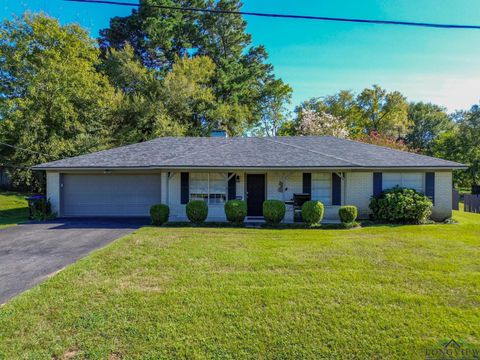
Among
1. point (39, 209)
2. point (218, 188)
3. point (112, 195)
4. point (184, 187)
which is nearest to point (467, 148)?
point (218, 188)

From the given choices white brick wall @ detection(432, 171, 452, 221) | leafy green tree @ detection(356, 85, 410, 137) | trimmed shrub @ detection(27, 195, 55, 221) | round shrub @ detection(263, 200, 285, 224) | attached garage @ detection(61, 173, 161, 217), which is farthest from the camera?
leafy green tree @ detection(356, 85, 410, 137)

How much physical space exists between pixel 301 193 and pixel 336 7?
6.92 metres

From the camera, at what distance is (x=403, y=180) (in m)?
12.0

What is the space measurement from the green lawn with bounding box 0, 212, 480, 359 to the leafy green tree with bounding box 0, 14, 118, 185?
16567 mm

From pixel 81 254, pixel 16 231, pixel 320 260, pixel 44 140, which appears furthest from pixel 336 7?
pixel 44 140

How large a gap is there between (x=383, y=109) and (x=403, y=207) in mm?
30185

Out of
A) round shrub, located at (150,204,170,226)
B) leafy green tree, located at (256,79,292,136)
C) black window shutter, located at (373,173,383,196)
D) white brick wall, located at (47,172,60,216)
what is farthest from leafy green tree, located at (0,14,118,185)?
black window shutter, located at (373,173,383,196)

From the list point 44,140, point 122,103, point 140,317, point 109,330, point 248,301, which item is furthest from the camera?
point 122,103

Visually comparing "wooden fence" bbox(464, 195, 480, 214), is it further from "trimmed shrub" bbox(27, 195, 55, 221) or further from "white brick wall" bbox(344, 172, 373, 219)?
"trimmed shrub" bbox(27, 195, 55, 221)

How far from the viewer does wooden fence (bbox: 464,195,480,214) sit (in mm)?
16047

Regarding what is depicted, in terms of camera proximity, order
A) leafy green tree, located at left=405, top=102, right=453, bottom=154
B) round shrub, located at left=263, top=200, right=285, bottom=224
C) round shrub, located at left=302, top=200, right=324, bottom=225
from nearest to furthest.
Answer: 1. round shrub, located at left=302, top=200, right=324, bottom=225
2. round shrub, located at left=263, top=200, right=285, bottom=224
3. leafy green tree, located at left=405, top=102, right=453, bottom=154

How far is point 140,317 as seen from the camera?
3.76m

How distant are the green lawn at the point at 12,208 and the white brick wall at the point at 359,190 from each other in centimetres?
1408

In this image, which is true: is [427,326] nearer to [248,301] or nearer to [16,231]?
[248,301]
